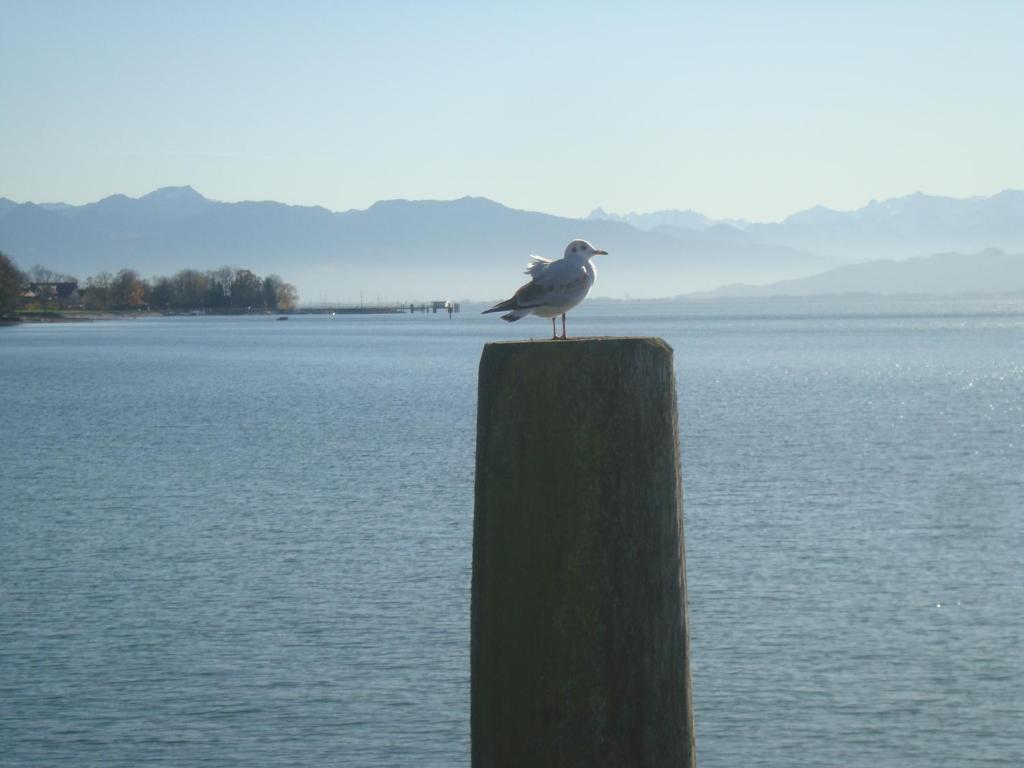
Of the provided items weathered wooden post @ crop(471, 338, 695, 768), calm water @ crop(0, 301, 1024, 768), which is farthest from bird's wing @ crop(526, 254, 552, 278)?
calm water @ crop(0, 301, 1024, 768)

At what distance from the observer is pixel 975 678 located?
1738cm

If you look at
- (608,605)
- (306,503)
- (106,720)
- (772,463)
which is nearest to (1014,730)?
(106,720)

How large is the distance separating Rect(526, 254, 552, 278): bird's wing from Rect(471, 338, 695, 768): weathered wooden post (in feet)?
7.49

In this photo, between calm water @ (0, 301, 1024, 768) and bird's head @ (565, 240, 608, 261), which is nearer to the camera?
bird's head @ (565, 240, 608, 261)

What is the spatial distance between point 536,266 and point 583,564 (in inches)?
103

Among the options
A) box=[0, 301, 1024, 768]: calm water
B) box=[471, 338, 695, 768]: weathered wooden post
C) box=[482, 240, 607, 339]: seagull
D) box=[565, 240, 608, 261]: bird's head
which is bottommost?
box=[0, 301, 1024, 768]: calm water

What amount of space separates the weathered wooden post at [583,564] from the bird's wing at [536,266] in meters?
2.28

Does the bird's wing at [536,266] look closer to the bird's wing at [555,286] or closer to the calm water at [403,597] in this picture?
the bird's wing at [555,286]

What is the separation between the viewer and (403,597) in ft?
68.7

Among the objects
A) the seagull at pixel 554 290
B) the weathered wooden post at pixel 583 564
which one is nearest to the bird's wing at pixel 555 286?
the seagull at pixel 554 290

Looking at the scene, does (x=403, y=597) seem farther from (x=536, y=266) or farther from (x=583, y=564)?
(x=583, y=564)

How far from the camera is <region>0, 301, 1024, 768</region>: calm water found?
51.9 feet

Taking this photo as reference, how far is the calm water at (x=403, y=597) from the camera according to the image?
15.8 meters

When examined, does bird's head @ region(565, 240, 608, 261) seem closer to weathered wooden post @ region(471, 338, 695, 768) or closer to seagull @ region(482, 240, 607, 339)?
seagull @ region(482, 240, 607, 339)
